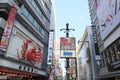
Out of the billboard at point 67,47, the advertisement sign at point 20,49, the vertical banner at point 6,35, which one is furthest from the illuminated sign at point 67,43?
the advertisement sign at point 20,49

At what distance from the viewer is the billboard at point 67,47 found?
437 inches

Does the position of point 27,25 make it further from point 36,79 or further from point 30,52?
point 36,79

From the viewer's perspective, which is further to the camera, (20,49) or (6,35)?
(20,49)

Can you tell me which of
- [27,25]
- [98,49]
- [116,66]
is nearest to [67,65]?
[27,25]

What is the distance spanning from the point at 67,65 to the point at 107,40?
23.3 metres

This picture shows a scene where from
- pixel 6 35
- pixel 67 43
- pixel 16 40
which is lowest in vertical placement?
pixel 67 43

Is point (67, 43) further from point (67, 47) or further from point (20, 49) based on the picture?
point (20, 49)

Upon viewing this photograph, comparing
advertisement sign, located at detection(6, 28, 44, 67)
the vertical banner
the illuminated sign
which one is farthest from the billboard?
advertisement sign, located at detection(6, 28, 44, 67)

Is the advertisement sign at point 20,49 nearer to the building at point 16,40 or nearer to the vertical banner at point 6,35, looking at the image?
the building at point 16,40

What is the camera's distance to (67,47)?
37.8 feet

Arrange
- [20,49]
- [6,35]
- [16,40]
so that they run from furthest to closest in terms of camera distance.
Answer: [20,49] < [16,40] < [6,35]

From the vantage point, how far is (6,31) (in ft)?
53.4

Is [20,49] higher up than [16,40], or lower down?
lower down

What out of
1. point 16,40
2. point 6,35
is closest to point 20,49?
point 16,40
